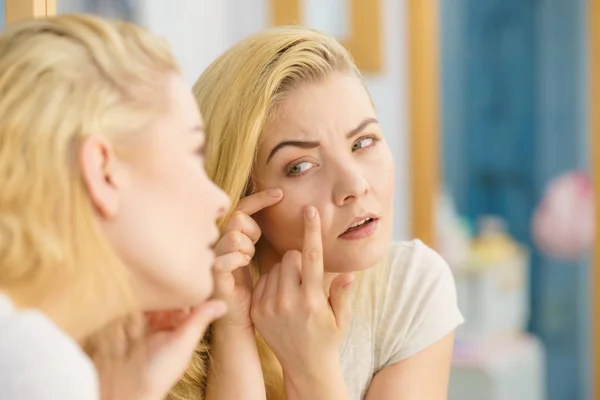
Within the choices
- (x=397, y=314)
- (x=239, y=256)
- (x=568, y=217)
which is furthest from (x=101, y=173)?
(x=568, y=217)

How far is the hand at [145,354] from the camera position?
1.92ft

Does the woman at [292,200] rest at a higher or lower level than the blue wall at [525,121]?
higher

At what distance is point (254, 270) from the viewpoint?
85 cm

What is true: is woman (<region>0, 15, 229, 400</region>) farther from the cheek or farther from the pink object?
the pink object

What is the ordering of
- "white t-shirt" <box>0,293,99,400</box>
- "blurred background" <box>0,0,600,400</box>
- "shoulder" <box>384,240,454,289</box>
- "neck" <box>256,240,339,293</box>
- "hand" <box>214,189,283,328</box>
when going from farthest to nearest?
1. "blurred background" <box>0,0,600,400</box>
2. "shoulder" <box>384,240,454,289</box>
3. "neck" <box>256,240,339,293</box>
4. "hand" <box>214,189,283,328</box>
5. "white t-shirt" <box>0,293,99,400</box>

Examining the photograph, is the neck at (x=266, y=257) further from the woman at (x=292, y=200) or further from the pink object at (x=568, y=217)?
the pink object at (x=568, y=217)

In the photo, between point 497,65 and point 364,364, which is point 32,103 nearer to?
point 364,364

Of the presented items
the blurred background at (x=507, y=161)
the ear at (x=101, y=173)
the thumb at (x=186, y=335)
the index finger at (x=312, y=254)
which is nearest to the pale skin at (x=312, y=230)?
the index finger at (x=312, y=254)

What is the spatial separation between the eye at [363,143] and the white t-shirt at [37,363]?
369 millimetres

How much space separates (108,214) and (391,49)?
6.95 feet

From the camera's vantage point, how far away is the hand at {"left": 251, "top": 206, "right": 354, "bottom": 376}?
0.74m

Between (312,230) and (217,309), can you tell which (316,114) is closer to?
(312,230)

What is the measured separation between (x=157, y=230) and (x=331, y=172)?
245mm


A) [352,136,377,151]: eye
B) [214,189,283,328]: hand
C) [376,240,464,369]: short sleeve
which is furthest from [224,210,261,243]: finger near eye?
[376,240,464,369]: short sleeve
